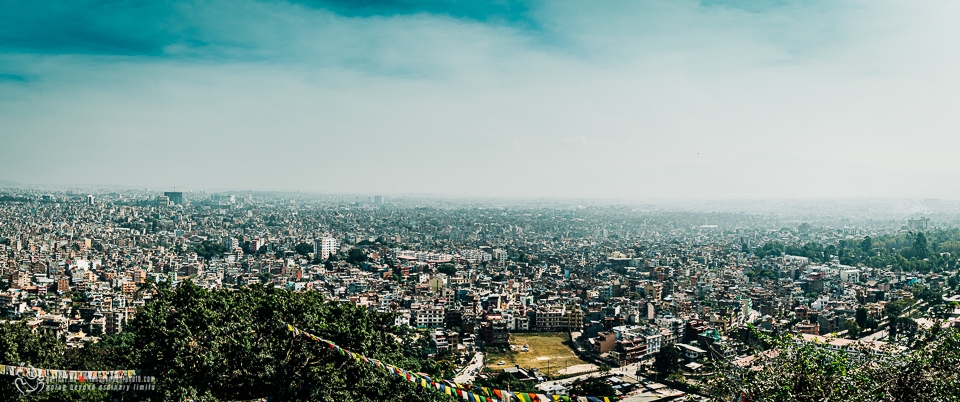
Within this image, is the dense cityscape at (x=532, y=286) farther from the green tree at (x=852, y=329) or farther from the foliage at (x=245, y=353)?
the foliage at (x=245, y=353)

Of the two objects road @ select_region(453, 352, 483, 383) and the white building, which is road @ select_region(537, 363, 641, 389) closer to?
road @ select_region(453, 352, 483, 383)

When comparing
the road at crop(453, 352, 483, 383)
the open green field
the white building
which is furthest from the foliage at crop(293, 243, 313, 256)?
the road at crop(453, 352, 483, 383)

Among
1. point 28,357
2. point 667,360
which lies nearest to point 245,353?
point 28,357

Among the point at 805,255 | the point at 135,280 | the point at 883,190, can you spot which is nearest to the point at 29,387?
the point at 135,280

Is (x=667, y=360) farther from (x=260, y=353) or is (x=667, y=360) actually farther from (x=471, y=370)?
(x=260, y=353)

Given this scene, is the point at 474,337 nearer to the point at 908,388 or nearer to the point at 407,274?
the point at 407,274
